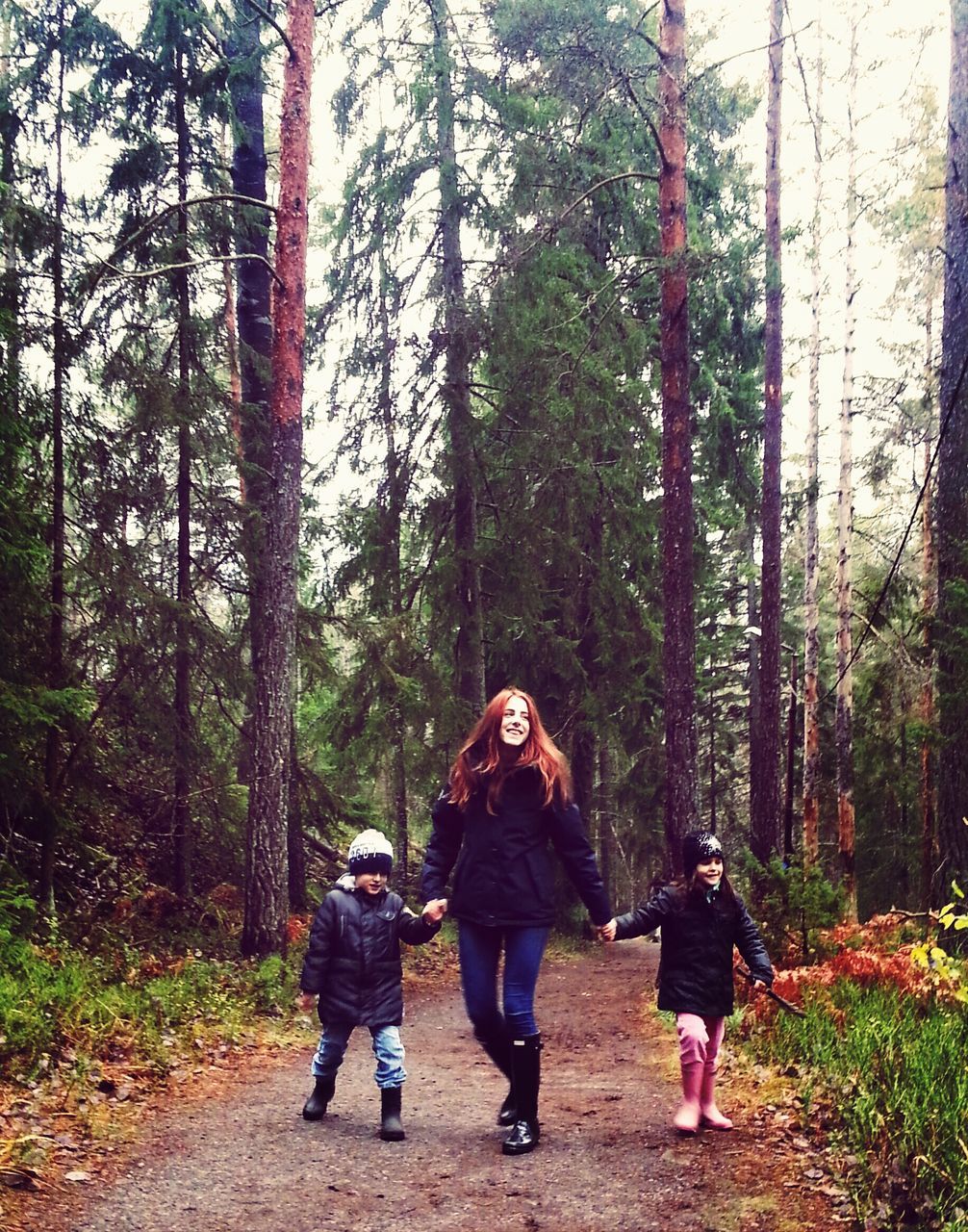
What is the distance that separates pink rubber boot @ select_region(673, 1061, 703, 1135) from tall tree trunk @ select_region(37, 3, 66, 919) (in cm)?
637

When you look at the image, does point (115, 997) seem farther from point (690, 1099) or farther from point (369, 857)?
point (690, 1099)

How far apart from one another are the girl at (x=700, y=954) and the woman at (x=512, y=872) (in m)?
0.39

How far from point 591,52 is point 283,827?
8464 mm

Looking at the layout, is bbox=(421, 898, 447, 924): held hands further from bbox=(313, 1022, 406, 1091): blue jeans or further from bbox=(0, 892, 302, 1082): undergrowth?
bbox=(0, 892, 302, 1082): undergrowth

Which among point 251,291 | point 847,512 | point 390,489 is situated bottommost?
point 847,512

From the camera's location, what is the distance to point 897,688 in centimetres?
1967

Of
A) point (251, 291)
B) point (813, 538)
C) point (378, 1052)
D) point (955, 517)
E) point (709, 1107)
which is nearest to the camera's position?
point (709, 1107)

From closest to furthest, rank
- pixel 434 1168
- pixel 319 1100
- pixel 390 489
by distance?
1. pixel 434 1168
2. pixel 319 1100
3. pixel 390 489

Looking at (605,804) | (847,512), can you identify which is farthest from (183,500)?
(605,804)

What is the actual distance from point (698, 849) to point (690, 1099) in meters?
1.31

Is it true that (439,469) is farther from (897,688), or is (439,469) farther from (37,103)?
(897,688)

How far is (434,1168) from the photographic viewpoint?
482 centimetres

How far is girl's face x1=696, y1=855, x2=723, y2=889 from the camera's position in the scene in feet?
17.1

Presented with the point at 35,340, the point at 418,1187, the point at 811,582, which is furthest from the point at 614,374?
the point at 418,1187
